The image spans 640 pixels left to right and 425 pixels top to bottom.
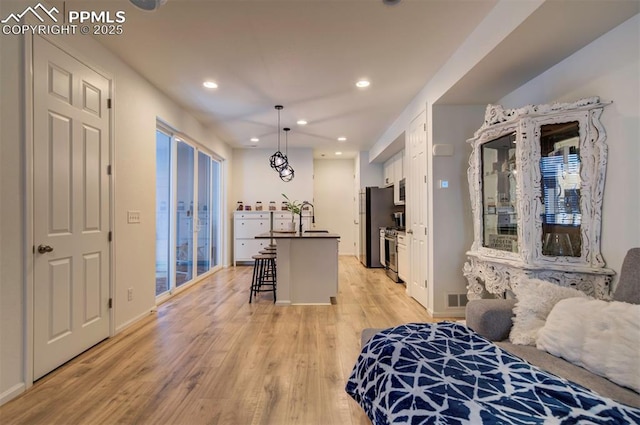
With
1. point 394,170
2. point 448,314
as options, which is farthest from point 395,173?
point 448,314

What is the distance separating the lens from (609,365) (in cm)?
129

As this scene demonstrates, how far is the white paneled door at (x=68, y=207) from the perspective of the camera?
213 cm

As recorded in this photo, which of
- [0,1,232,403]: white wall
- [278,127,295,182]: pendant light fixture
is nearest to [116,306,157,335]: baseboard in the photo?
[0,1,232,403]: white wall

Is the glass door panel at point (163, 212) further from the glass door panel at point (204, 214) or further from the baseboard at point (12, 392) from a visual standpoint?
the baseboard at point (12, 392)

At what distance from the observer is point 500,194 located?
277 cm

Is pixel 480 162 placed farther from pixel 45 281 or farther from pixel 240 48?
pixel 45 281

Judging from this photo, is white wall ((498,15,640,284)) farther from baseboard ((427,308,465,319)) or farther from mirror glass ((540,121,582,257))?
baseboard ((427,308,465,319))

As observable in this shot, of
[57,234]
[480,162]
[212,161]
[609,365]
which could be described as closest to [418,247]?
[480,162]

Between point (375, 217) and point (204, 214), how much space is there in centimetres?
342

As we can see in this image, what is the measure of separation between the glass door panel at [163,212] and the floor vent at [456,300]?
3.73 metres

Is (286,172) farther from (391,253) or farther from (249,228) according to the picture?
(391,253)

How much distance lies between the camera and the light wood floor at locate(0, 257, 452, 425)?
176 centimetres

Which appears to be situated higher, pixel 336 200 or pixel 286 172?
pixel 286 172

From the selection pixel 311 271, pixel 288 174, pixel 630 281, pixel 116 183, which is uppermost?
pixel 288 174
